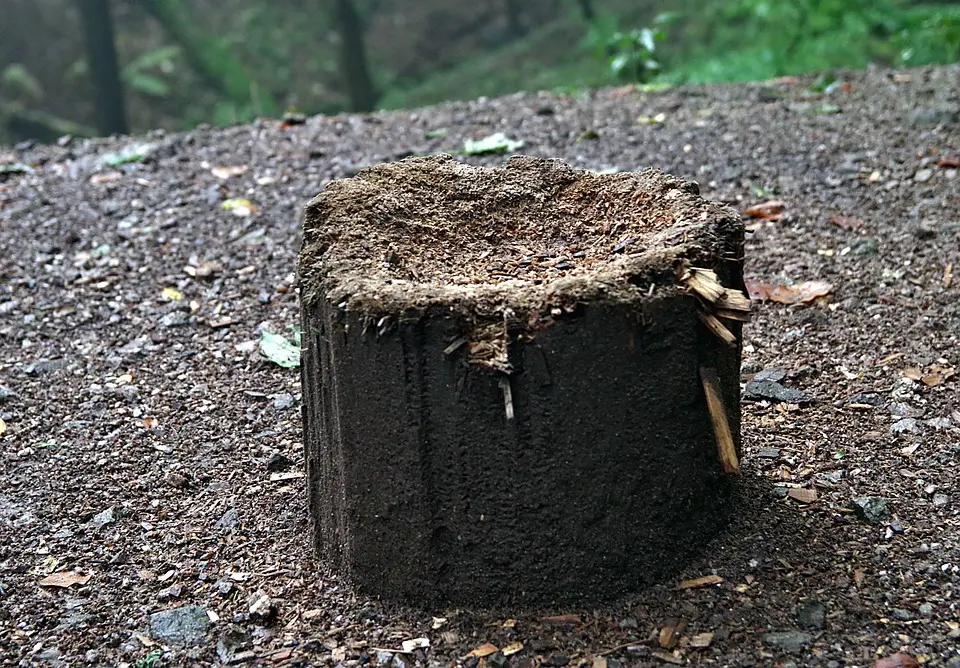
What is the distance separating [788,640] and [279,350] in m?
2.01

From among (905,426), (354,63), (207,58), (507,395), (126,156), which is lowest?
(905,426)

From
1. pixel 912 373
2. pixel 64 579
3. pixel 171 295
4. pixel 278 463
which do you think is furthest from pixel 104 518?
pixel 912 373

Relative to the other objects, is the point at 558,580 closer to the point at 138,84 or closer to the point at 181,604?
the point at 181,604

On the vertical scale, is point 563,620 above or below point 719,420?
below

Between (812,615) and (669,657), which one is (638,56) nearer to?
(812,615)

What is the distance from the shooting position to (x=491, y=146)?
4.80m

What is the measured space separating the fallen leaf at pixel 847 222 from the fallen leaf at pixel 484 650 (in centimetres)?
257

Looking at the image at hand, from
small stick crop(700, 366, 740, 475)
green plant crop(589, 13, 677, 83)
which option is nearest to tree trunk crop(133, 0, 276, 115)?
green plant crop(589, 13, 677, 83)

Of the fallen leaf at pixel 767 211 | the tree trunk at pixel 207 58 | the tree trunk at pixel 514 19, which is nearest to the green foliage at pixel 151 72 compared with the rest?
the tree trunk at pixel 207 58

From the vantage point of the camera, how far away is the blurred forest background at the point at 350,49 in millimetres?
7887

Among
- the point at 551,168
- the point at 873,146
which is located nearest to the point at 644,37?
the point at 873,146

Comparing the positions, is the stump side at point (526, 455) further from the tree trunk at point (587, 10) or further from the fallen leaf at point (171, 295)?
the tree trunk at point (587, 10)

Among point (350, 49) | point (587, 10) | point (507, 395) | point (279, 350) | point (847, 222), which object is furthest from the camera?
point (587, 10)

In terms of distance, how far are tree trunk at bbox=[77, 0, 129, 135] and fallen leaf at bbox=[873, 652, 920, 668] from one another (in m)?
8.64
